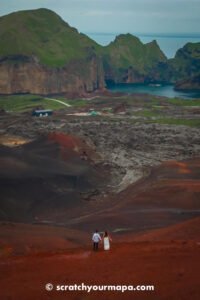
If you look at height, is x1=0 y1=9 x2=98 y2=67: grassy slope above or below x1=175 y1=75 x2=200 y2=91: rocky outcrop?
above

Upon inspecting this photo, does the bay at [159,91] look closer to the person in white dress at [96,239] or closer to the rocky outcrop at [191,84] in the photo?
the rocky outcrop at [191,84]

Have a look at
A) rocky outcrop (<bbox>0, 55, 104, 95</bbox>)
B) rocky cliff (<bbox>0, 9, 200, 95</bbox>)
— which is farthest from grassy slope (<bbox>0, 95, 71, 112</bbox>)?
rocky cliff (<bbox>0, 9, 200, 95</bbox>)

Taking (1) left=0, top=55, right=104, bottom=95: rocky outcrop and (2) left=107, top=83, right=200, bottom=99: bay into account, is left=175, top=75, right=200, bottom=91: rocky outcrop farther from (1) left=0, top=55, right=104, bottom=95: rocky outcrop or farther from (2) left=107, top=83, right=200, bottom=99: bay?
(1) left=0, top=55, right=104, bottom=95: rocky outcrop

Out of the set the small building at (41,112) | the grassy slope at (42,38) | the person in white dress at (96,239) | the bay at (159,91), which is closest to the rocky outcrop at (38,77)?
the grassy slope at (42,38)

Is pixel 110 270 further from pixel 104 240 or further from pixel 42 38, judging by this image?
pixel 42 38

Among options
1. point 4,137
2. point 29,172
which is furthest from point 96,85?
point 29,172

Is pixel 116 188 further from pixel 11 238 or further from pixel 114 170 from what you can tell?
pixel 11 238
